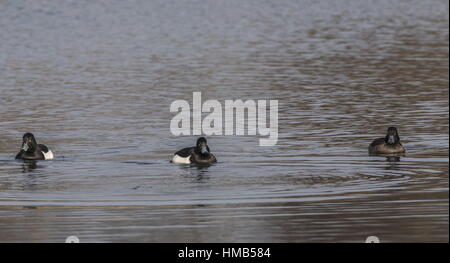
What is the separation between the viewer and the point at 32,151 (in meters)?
Answer: 24.4

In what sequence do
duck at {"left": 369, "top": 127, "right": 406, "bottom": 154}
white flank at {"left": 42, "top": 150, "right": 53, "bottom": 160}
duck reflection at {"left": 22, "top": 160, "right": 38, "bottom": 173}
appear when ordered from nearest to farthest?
duck reflection at {"left": 22, "top": 160, "right": 38, "bottom": 173}
duck at {"left": 369, "top": 127, "right": 406, "bottom": 154}
white flank at {"left": 42, "top": 150, "right": 53, "bottom": 160}

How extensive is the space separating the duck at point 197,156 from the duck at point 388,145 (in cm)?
371

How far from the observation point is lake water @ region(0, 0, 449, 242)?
17.2 metres

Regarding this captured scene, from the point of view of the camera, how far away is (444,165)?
74.8ft

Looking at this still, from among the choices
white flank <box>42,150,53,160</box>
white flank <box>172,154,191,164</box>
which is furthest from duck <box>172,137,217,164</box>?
white flank <box>42,150,53,160</box>

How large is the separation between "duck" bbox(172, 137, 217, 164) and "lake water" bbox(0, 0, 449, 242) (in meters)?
0.45

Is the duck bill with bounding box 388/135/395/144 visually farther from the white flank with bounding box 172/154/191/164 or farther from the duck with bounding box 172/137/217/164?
the white flank with bounding box 172/154/191/164

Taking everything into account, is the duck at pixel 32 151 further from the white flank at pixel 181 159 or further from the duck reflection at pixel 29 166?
the white flank at pixel 181 159

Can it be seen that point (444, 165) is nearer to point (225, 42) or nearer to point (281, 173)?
point (281, 173)

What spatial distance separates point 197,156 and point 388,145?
4369 mm

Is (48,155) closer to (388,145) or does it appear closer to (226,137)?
(226,137)

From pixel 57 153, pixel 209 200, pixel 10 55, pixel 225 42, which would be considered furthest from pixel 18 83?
pixel 209 200

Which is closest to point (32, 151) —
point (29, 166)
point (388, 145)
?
point (29, 166)
